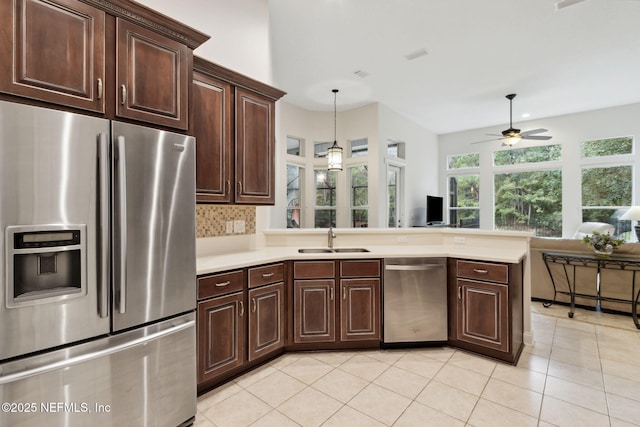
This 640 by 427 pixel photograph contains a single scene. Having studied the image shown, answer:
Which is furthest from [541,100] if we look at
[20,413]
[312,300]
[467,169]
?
[20,413]

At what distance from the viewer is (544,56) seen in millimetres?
4238

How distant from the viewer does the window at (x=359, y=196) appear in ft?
20.6

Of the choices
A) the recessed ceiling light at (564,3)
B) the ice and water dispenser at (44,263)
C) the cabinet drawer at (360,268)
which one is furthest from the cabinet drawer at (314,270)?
the recessed ceiling light at (564,3)

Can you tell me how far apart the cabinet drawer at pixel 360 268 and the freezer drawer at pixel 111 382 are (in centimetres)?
134

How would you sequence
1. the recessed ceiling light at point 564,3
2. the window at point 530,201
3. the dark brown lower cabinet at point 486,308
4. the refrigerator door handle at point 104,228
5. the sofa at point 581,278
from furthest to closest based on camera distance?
the window at point 530,201 → the sofa at point 581,278 → the recessed ceiling light at point 564,3 → the dark brown lower cabinet at point 486,308 → the refrigerator door handle at point 104,228

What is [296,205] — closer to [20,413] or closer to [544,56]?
[544,56]

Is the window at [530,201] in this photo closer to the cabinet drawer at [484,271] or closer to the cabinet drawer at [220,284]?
the cabinet drawer at [484,271]

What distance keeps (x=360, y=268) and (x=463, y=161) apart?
688cm

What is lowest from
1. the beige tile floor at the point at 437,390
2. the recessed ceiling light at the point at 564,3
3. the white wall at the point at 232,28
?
the beige tile floor at the point at 437,390

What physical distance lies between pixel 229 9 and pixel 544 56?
426 centimetres

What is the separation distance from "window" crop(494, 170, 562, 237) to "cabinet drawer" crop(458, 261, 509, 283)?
5.53 meters

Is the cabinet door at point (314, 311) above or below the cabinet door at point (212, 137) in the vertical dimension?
below

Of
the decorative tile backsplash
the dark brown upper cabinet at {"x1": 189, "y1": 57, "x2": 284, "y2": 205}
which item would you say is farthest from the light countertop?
the dark brown upper cabinet at {"x1": 189, "y1": 57, "x2": 284, "y2": 205}

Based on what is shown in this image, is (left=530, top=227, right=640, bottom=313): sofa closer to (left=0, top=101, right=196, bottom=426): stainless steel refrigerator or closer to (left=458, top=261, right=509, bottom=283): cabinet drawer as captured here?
(left=458, top=261, right=509, bottom=283): cabinet drawer
